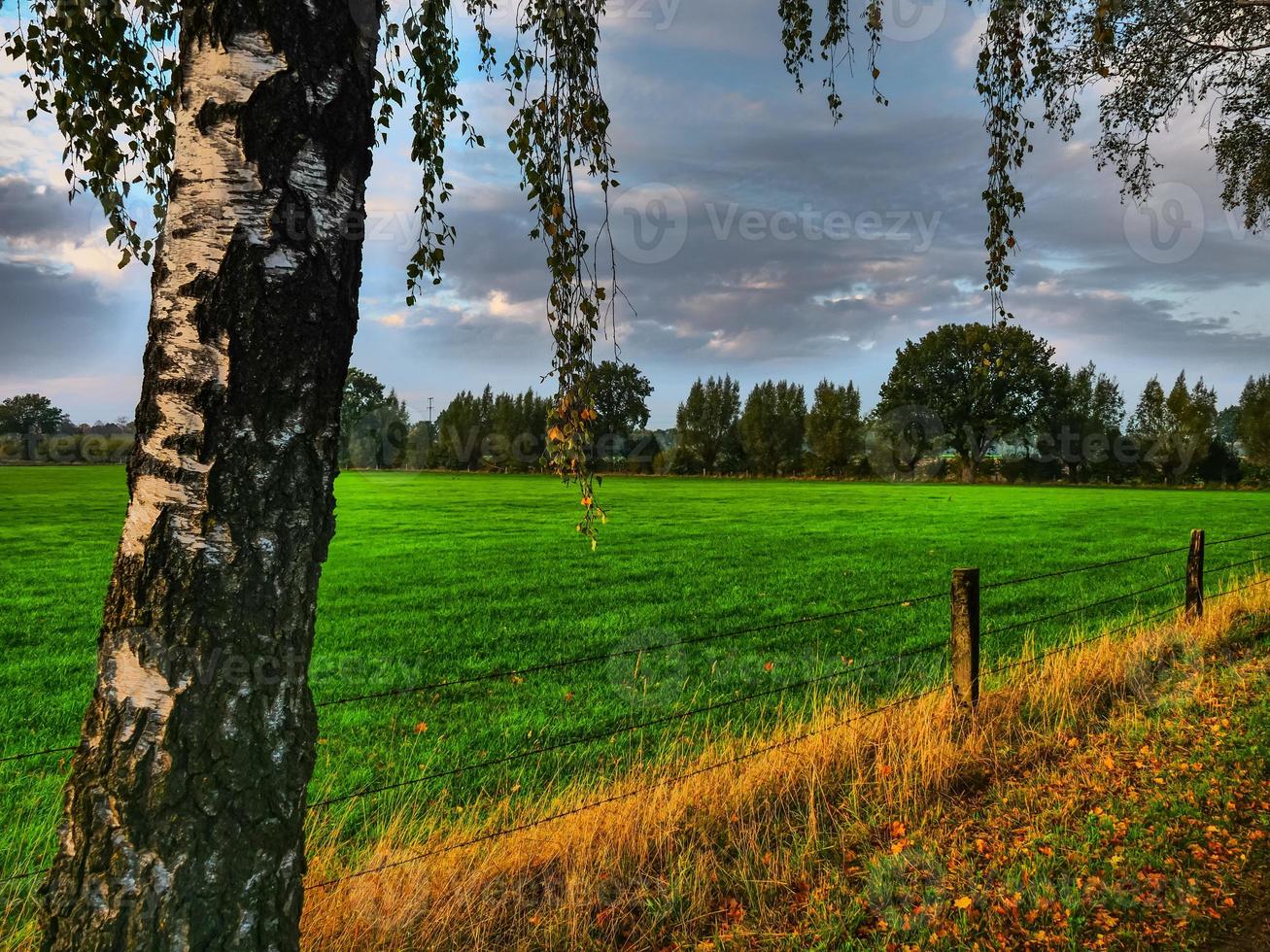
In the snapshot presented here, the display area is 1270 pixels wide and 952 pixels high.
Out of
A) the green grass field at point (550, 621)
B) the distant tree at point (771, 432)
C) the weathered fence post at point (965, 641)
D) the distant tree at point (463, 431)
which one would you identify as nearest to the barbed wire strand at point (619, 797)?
the weathered fence post at point (965, 641)

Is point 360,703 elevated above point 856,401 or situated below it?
below

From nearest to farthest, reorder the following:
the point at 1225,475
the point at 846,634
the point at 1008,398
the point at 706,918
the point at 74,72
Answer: the point at 74,72 < the point at 706,918 < the point at 846,634 < the point at 1225,475 < the point at 1008,398

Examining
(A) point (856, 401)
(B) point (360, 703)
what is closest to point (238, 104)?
(B) point (360, 703)

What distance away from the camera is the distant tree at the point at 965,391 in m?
78.0

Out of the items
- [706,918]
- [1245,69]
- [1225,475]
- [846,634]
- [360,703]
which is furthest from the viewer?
[1225,475]

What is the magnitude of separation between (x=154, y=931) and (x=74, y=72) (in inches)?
124

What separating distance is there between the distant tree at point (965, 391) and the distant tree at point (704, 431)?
2191 cm

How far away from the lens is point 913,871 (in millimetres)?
4109

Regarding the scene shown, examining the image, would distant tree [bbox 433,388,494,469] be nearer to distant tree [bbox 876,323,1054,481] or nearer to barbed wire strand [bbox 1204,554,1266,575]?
distant tree [bbox 876,323,1054,481]

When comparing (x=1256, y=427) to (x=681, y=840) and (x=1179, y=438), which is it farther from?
(x=681, y=840)

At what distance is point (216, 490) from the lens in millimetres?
2113

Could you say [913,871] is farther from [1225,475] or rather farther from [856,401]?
[856,401]

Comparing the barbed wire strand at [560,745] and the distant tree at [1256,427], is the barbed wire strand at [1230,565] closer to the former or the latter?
the barbed wire strand at [560,745]

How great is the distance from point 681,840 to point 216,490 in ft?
10.5
